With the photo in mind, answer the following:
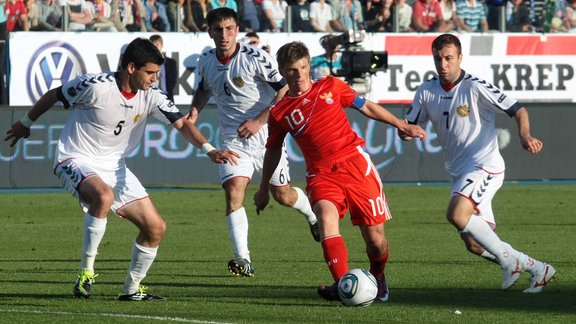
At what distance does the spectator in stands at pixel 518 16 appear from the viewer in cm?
2952

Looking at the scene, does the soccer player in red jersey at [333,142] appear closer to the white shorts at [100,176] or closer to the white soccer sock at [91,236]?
the white shorts at [100,176]

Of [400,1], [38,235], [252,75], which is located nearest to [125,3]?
[400,1]

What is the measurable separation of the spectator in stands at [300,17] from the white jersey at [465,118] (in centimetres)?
1621

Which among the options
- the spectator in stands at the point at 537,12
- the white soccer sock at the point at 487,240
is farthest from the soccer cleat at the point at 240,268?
the spectator in stands at the point at 537,12

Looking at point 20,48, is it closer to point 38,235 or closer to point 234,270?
point 38,235

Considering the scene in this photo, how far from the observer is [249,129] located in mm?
10969

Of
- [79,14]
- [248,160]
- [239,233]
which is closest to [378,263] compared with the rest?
[239,233]

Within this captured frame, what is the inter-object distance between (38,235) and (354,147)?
7381 millimetres

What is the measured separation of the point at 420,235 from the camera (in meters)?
16.3

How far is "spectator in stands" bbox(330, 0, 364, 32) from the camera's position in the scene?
27.7 metres

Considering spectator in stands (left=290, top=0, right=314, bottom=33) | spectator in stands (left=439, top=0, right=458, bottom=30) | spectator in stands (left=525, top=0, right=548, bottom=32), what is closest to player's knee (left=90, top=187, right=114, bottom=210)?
spectator in stands (left=290, top=0, right=314, bottom=33)

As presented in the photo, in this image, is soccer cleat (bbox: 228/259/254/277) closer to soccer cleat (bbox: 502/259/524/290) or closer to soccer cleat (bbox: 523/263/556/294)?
soccer cleat (bbox: 502/259/524/290)

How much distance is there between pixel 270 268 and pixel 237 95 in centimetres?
170

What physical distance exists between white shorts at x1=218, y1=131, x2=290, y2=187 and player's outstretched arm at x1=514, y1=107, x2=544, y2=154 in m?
2.74
